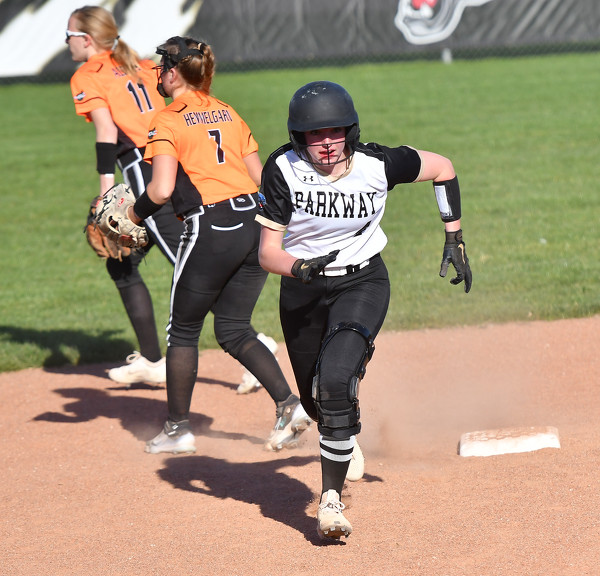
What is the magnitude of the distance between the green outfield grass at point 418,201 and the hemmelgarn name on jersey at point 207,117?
3.07 m

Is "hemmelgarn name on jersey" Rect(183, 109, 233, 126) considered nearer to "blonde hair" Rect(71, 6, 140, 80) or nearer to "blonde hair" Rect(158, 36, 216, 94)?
"blonde hair" Rect(158, 36, 216, 94)

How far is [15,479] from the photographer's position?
5.76 meters

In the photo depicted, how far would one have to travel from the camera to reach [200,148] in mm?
5598

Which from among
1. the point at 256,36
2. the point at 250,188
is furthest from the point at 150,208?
the point at 256,36

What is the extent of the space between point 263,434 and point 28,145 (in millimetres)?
12642

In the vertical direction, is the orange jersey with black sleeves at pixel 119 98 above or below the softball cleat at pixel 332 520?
above

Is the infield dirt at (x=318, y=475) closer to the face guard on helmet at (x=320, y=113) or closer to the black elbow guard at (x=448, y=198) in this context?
the black elbow guard at (x=448, y=198)

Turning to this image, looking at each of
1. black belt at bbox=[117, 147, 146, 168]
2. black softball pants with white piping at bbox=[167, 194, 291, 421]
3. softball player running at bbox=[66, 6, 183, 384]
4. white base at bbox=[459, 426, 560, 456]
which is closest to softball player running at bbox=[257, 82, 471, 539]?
black softball pants with white piping at bbox=[167, 194, 291, 421]

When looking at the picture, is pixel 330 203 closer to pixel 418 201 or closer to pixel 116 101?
pixel 116 101

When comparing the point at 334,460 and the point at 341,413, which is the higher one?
the point at 341,413

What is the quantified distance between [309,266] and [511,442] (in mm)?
2056

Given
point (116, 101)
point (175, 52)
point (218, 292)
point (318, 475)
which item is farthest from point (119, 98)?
point (318, 475)

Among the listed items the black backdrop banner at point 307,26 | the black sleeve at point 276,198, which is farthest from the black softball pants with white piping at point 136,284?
the black backdrop banner at point 307,26

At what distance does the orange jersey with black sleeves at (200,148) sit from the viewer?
18.1 feet
